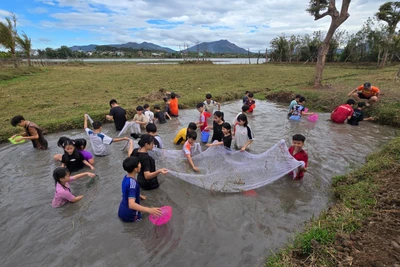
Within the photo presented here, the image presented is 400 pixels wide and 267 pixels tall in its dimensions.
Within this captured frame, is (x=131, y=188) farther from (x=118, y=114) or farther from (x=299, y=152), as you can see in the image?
(x=118, y=114)

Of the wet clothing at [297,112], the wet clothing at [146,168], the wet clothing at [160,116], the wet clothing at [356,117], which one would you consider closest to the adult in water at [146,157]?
the wet clothing at [146,168]

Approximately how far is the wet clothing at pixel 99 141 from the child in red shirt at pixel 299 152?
474 centimetres

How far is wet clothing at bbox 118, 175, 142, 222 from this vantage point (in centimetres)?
372

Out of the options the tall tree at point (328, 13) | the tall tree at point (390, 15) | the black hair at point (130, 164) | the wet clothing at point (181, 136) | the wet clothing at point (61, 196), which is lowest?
the wet clothing at point (61, 196)

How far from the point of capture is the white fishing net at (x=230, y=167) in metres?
4.91

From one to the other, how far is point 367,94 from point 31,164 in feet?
44.1

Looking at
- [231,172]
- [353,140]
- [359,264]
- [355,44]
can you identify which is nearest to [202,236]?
[231,172]

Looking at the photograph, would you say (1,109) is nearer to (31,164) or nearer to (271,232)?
(31,164)

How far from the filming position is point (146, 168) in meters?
A: 4.63

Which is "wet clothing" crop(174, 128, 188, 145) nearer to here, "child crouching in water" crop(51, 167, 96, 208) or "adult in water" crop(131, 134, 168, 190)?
"adult in water" crop(131, 134, 168, 190)

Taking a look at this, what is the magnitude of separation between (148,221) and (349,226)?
127 inches

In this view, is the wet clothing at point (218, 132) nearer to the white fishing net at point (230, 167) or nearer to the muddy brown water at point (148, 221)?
the white fishing net at point (230, 167)

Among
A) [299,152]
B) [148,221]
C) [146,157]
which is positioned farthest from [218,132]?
[148,221]

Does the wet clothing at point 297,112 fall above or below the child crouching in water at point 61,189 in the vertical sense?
above
